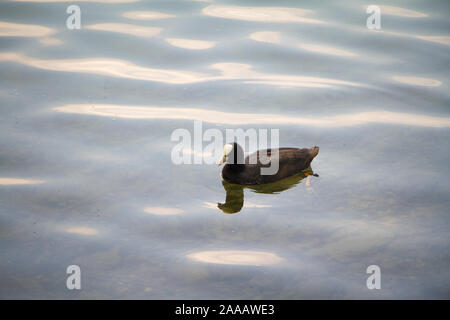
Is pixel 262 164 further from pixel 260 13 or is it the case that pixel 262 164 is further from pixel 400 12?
pixel 400 12

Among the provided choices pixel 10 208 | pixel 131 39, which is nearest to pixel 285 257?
pixel 10 208

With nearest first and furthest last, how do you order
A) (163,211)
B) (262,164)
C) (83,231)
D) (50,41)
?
(83,231)
(163,211)
(262,164)
(50,41)

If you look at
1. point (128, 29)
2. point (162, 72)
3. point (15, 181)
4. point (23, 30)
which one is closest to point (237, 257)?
point (15, 181)

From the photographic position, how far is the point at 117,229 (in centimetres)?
686

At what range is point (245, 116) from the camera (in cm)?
952

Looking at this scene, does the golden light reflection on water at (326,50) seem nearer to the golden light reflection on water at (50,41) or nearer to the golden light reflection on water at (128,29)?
the golden light reflection on water at (128,29)

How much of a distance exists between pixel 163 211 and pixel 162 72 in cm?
437

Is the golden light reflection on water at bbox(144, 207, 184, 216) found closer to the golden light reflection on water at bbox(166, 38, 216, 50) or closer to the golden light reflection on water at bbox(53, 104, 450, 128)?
the golden light reflection on water at bbox(53, 104, 450, 128)

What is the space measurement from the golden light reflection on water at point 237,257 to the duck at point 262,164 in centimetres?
175

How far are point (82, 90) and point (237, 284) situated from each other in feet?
18.2

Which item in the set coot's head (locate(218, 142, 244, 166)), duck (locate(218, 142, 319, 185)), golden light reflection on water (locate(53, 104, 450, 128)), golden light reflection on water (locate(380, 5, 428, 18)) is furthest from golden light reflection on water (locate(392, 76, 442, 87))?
coot's head (locate(218, 142, 244, 166))

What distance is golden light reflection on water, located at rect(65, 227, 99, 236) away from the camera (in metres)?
6.75

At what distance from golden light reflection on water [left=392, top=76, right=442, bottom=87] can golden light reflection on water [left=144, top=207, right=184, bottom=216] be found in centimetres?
570
